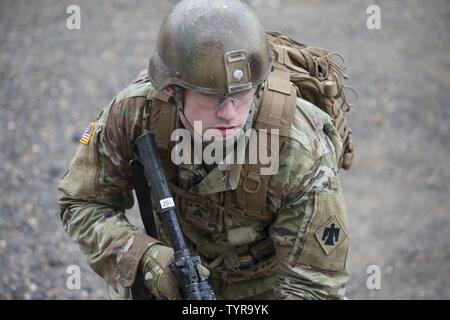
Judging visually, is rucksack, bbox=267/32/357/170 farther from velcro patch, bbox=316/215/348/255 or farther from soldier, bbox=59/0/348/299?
velcro patch, bbox=316/215/348/255

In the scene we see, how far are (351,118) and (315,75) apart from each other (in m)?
4.51

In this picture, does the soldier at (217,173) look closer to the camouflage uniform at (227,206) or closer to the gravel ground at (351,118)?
the camouflage uniform at (227,206)

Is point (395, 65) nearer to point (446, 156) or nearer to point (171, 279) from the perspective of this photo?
point (446, 156)

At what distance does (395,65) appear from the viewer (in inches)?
374

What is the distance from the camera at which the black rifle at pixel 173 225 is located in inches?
137

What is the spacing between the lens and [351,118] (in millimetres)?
8445

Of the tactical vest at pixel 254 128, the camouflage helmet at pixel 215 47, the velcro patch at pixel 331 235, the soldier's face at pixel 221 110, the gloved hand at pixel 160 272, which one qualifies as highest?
the camouflage helmet at pixel 215 47

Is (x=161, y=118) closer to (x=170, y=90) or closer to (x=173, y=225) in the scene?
(x=170, y=90)

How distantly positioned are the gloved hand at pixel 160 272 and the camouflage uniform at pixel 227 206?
2.3 inches

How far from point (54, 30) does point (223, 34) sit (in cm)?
658

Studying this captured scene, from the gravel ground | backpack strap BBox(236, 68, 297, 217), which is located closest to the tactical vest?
backpack strap BBox(236, 68, 297, 217)

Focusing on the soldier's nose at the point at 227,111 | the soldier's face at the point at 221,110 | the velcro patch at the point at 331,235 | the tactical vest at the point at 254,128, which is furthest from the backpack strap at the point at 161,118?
the velcro patch at the point at 331,235

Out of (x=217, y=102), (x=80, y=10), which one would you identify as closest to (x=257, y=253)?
(x=217, y=102)

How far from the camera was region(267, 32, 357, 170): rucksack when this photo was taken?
3932 mm
